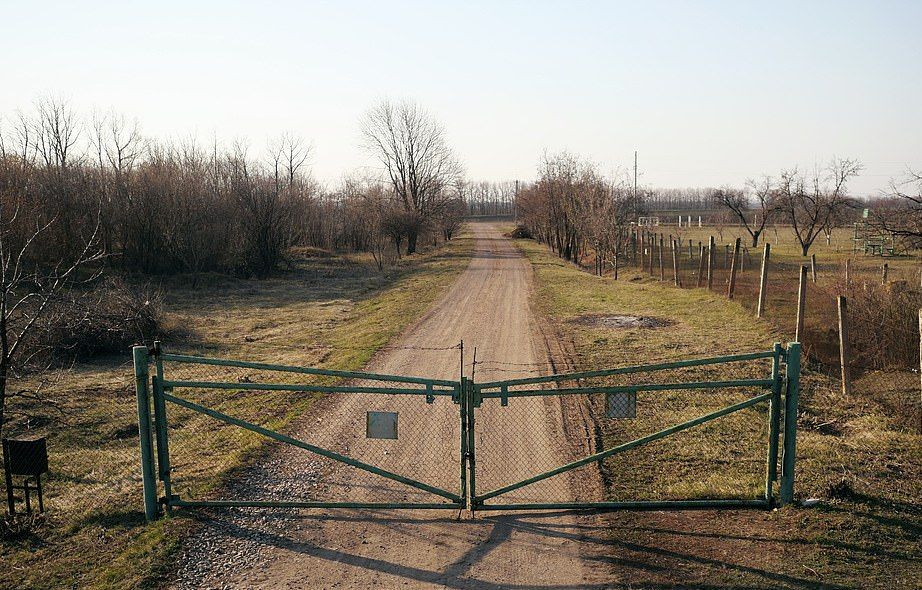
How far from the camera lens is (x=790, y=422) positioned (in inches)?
252

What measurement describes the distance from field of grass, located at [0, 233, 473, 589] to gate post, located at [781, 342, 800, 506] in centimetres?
574

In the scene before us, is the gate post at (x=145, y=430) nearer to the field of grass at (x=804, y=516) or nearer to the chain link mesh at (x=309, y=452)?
the chain link mesh at (x=309, y=452)

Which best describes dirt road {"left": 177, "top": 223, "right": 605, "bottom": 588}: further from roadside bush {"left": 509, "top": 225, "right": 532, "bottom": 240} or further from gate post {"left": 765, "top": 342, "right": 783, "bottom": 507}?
roadside bush {"left": 509, "top": 225, "right": 532, "bottom": 240}

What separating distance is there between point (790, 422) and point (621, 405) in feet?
5.26

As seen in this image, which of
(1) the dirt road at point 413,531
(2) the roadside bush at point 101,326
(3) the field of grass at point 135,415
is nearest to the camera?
(1) the dirt road at point 413,531

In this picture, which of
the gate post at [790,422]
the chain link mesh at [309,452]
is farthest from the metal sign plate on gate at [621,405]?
the chain link mesh at [309,452]

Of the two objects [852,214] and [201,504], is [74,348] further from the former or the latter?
[852,214]

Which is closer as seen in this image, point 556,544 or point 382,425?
point 556,544

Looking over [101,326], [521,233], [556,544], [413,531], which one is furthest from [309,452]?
[521,233]

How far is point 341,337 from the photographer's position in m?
17.6

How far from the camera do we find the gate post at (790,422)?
6.26 metres

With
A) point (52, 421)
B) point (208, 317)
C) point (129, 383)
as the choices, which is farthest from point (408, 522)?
point (208, 317)

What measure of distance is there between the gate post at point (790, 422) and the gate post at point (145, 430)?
600 cm

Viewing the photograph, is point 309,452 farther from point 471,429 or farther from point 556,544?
point 556,544
